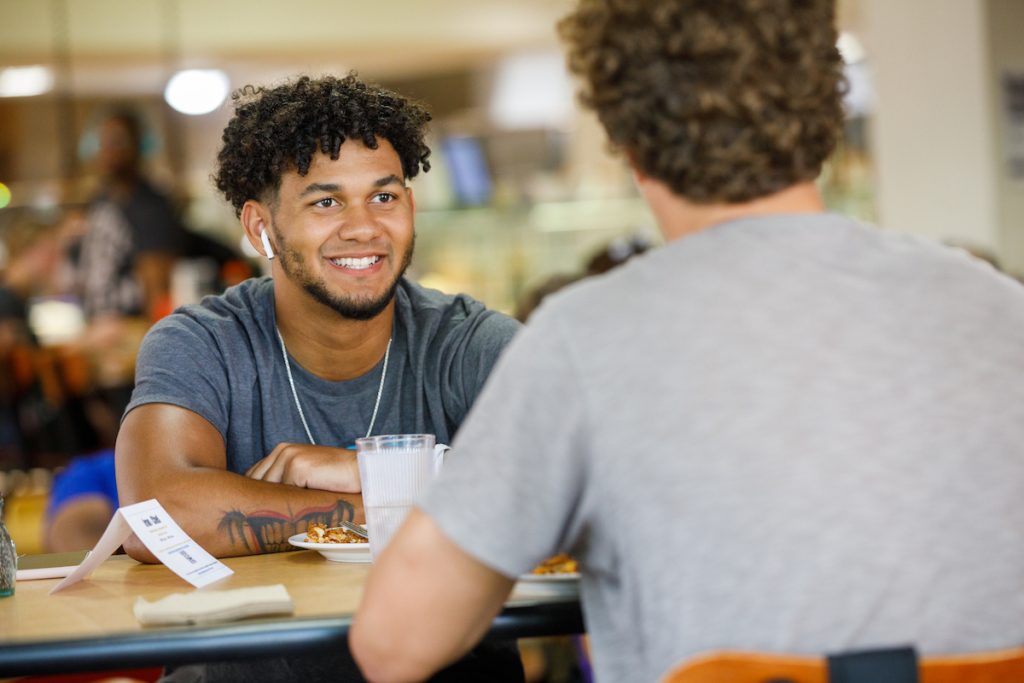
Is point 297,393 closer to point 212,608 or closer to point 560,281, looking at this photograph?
point 212,608

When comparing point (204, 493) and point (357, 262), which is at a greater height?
point (357, 262)

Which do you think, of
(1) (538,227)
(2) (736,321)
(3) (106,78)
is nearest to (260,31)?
(3) (106,78)

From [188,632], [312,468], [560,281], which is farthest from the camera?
[560,281]

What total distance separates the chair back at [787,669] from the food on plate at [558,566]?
385 mm

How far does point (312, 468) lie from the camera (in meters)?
1.88

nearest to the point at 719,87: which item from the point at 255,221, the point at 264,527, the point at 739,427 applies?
the point at 739,427

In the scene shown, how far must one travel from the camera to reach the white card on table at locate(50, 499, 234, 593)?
61.4 inches

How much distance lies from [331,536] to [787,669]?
81 cm

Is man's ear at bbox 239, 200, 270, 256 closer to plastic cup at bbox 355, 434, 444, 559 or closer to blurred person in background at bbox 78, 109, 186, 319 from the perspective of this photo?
plastic cup at bbox 355, 434, 444, 559

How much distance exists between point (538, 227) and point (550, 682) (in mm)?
2668

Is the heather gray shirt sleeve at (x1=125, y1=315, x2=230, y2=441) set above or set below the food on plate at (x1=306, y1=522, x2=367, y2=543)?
above

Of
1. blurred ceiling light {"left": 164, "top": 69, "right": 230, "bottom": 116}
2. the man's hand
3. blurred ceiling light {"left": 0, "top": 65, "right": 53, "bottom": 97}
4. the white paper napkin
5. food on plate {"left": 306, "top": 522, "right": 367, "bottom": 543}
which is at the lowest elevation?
food on plate {"left": 306, "top": 522, "right": 367, "bottom": 543}

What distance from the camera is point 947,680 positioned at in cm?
104

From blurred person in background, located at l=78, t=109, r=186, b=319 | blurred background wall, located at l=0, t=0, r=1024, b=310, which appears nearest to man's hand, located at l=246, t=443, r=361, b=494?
blurred background wall, located at l=0, t=0, r=1024, b=310
